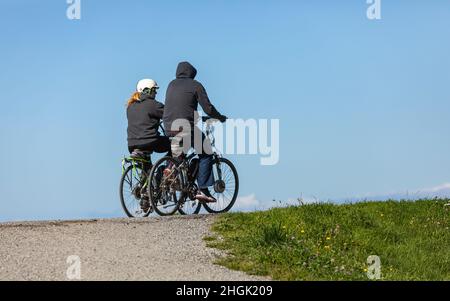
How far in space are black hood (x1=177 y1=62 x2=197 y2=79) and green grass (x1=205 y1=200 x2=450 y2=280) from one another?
114 inches

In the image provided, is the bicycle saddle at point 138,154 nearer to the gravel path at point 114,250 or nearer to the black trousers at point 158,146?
the black trousers at point 158,146

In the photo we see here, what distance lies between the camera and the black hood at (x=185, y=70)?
14258 millimetres

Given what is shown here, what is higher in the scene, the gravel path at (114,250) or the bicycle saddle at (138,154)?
the bicycle saddle at (138,154)

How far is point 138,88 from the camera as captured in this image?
14391 millimetres

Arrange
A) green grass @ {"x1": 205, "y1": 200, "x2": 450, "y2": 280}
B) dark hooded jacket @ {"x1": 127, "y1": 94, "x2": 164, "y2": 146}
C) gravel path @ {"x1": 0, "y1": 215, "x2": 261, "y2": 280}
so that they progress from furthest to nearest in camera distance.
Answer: dark hooded jacket @ {"x1": 127, "y1": 94, "x2": 164, "y2": 146} < green grass @ {"x1": 205, "y1": 200, "x2": 450, "y2": 280} < gravel path @ {"x1": 0, "y1": 215, "x2": 261, "y2": 280}

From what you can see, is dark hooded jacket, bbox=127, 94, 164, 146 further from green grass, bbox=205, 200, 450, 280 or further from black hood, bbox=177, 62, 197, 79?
green grass, bbox=205, 200, 450, 280

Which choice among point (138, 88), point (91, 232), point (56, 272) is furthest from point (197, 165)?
point (56, 272)

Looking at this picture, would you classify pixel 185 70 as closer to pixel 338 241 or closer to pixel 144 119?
pixel 144 119

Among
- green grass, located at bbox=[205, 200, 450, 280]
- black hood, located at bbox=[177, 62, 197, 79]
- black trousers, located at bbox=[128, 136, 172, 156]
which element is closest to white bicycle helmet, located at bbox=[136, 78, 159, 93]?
black hood, located at bbox=[177, 62, 197, 79]

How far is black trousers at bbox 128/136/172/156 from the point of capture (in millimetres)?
14195

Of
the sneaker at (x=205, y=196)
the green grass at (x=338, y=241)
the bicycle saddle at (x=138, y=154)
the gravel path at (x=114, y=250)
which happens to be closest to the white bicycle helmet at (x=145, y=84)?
the bicycle saddle at (x=138, y=154)

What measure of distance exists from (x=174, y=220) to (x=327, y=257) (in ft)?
11.2

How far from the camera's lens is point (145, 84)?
14305mm

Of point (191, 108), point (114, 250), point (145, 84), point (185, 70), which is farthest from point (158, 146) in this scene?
point (114, 250)
